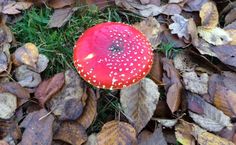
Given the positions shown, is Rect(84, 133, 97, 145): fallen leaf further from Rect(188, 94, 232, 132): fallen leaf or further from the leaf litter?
Rect(188, 94, 232, 132): fallen leaf

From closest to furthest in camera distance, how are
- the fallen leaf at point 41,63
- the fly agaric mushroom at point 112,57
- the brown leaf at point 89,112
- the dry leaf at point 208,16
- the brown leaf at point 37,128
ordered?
the fly agaric mushroom at point 112,57
the brown leaf at point 37,128
the brown leaf at point 89,112
the fallen leaf at point 41,63
the dry leaf at point 208,16

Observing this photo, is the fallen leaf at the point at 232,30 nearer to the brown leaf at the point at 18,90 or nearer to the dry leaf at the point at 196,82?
the dry leaf at the point at 196,82

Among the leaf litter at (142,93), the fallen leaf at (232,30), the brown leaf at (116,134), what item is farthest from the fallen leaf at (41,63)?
the fallen leaf at (232,30)

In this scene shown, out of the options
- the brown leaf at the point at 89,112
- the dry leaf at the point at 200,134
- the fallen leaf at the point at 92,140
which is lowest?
the fallen leaf at the point at 92,140

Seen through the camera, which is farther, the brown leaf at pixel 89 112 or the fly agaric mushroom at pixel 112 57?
the brown leaf at pixel 89 112

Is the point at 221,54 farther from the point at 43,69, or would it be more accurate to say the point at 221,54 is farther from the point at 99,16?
the point at 43,69

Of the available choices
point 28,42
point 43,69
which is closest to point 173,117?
point 43,69
